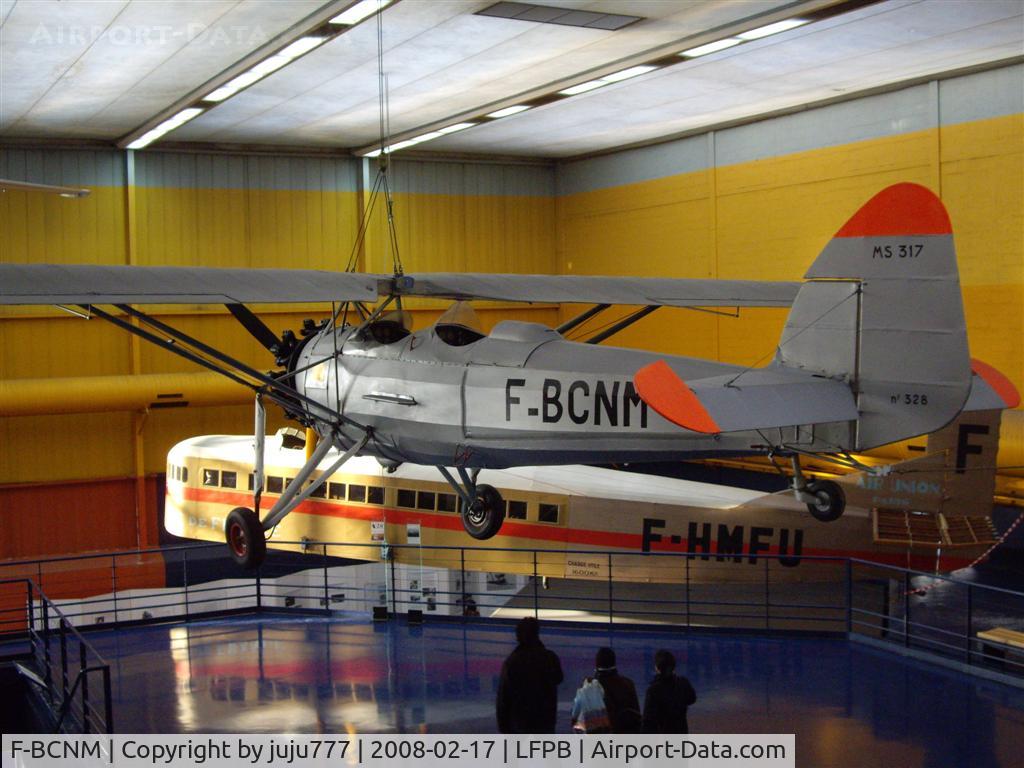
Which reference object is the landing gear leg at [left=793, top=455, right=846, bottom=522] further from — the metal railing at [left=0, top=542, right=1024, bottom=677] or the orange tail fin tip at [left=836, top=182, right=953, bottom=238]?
the metal railing at [left=0, top=542, right=1024, bottom=677]

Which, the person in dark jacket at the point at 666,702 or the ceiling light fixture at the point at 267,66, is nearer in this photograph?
the person in dark jacket at the point at 666,702

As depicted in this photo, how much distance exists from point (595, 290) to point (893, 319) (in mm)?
3821

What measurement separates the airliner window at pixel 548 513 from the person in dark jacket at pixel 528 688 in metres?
8.71

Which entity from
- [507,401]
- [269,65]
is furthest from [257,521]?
[269,65]

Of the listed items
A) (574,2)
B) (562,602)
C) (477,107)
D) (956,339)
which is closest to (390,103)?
(477,107)

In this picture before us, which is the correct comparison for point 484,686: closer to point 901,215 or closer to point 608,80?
point 901,215

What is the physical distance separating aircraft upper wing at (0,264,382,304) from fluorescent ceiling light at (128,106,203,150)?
9924mm

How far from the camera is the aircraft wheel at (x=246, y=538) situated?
9695mm

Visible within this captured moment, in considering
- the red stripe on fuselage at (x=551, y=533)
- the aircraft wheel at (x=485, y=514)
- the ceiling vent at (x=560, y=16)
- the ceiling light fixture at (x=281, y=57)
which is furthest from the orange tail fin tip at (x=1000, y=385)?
the ceiling light fixture at (x=281, y=57)

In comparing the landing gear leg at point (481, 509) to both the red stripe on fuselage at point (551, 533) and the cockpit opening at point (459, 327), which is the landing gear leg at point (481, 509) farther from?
the red stripe on fuselage at point (551, 533)

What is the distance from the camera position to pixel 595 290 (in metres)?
10.8

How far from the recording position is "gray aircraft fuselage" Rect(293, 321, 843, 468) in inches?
327

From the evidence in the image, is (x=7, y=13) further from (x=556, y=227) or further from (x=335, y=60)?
(x=556, y=227)

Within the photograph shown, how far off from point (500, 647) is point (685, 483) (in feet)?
15.3
